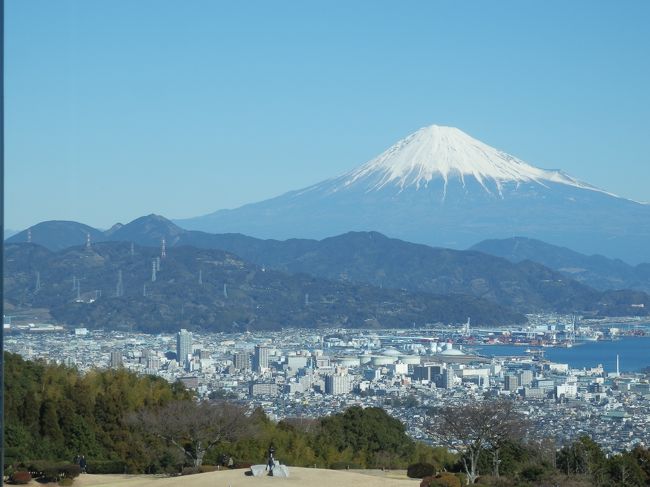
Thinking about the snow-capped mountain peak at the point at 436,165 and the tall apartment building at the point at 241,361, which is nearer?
the tall apartment building at the point at 241,361

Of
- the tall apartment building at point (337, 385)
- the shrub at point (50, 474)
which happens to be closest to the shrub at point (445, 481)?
the shrub at point (50, 474)

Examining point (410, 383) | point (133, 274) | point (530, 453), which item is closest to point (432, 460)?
point (530, 453)

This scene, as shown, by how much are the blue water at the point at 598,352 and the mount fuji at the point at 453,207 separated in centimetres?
5653

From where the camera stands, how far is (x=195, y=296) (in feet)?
274

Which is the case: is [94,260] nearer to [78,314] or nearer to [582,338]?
[78,314]

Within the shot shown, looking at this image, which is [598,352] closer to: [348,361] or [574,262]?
[348,361]

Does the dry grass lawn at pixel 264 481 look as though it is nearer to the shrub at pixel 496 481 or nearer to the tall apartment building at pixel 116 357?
the shrub at pixel 496 481

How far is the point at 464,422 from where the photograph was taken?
19.7 m

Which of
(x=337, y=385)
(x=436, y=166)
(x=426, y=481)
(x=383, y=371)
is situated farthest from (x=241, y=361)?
(x=436, y=166)

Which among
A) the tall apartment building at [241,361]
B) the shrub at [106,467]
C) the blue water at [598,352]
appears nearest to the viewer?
the shrub at [106,467]

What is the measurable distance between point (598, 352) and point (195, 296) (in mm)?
25381

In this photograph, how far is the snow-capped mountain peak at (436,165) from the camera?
14150cm

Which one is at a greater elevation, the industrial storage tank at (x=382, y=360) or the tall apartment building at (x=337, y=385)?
the industrial storage tank at (x=382, y=360)

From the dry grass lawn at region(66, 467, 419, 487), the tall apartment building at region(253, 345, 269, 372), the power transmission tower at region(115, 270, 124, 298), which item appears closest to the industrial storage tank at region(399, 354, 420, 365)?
the tall apartment building at region(253, 345, 269, 372)
